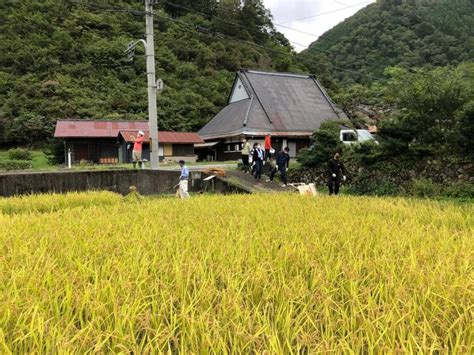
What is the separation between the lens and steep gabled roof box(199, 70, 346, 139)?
88.5 ft

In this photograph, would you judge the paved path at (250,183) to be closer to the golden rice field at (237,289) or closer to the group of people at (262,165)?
the group of people at (262,165)

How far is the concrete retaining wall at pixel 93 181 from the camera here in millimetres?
10336

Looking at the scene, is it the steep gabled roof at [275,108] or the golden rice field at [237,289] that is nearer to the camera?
the golden rice field at [237,289]

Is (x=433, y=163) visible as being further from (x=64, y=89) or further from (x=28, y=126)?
(x=64, y=89)

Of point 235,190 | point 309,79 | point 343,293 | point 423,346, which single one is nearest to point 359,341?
point 423,346

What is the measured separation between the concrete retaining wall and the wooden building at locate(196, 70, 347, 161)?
13556mm

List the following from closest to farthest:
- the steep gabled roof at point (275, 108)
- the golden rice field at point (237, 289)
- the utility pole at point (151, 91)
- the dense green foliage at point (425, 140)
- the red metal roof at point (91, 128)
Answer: the golden rice field at point (237, 289) → the dense green foliage at point (425, 140) → the utility pole at point (151, 91) → the red metal roof at point (91, 128) → the steep gabled roof at point (275, 108)

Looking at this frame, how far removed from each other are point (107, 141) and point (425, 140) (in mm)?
19705

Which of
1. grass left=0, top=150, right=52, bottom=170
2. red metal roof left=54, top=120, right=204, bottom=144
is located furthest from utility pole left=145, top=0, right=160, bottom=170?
grass left=0, top=150, right=52, bottom=170

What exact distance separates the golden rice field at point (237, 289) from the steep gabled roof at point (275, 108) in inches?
879

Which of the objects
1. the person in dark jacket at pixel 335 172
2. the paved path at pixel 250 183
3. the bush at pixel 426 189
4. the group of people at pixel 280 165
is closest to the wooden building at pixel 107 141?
the group of people at pixel 280 165

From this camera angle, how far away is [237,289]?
220 centimetres

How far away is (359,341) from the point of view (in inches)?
64.0

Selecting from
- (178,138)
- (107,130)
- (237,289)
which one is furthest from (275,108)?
(237,289)
